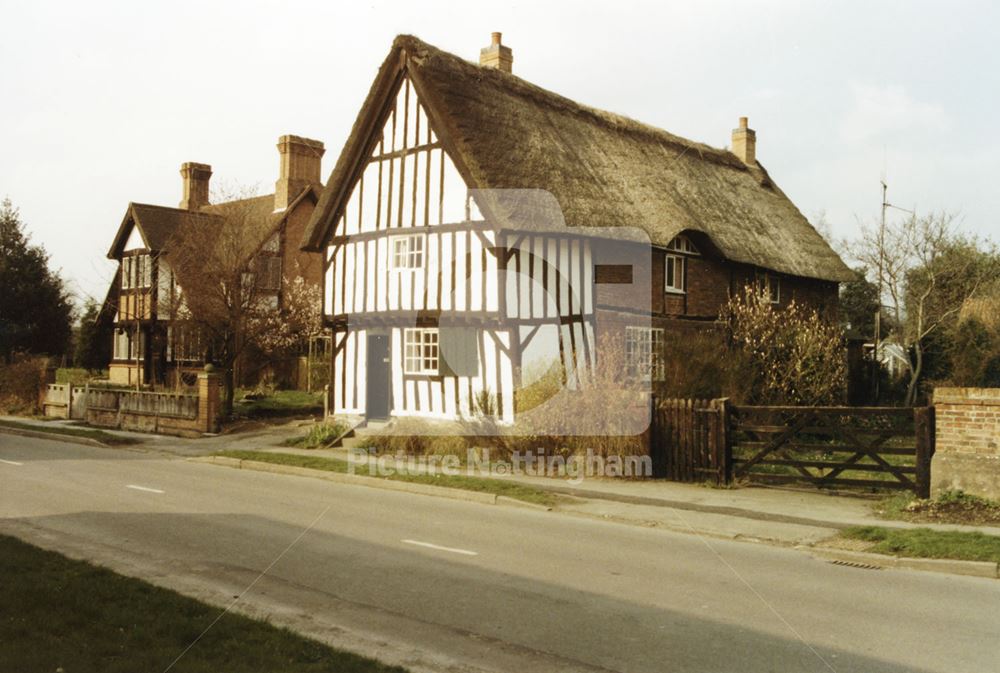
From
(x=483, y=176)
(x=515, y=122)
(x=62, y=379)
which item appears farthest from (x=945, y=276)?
(x=62, y=379)

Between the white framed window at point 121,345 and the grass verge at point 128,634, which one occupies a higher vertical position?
the white framed window at point 121,345

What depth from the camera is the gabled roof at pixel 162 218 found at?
129ft

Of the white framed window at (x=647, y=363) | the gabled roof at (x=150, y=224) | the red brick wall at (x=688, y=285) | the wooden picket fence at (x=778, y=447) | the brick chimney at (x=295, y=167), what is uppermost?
the brick chimney at (x=295, y=167)

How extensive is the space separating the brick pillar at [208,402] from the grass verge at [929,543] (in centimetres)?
1888

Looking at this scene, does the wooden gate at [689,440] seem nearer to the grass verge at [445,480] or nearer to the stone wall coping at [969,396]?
the grass verge at [445,480]

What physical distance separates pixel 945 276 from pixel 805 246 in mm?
9004

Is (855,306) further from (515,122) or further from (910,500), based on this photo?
(910,500)

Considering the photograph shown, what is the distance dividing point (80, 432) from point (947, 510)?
2283cm

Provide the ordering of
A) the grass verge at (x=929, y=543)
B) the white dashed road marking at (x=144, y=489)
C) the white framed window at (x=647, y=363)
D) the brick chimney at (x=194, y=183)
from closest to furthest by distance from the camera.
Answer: the grass verge at (x=929, y=543)
the white dashed road marking at (x=144, y=489)
the white framed window at (x=647, y=363)
the brick chimney at (x=194, y=183)

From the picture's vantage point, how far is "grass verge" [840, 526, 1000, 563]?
1012 centimetres

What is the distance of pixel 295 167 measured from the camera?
39938 mm

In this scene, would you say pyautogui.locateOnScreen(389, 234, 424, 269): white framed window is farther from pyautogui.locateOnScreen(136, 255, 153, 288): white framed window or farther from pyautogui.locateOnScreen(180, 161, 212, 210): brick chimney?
pyautogui.locateOnScreen(180, 161, 212, 210): brick chimney

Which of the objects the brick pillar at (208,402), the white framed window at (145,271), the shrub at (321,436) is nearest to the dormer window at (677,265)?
the shrub at (321,436)

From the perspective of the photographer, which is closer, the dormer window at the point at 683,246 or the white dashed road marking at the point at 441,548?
the white dashed road marking at the point at 441,548
